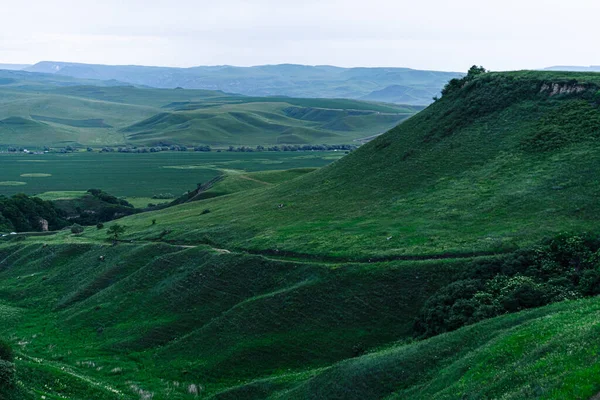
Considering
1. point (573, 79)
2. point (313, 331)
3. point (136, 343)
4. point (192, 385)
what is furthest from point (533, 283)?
point (573, 79)

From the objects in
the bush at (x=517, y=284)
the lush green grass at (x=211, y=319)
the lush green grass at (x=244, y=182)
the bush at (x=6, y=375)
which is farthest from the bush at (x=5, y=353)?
the lush green grass at (x=244, y=182)

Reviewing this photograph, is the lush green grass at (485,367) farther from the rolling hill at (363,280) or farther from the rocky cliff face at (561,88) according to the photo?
the rocky cliff face at (561,88)

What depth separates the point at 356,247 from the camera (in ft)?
197

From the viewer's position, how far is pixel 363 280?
175 ft

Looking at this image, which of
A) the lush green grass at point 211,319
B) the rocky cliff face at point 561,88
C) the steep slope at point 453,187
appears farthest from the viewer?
the rocky cliff face at point 561,88

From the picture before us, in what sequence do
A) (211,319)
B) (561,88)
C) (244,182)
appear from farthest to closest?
(244,182) → (561,88) → (211,319)

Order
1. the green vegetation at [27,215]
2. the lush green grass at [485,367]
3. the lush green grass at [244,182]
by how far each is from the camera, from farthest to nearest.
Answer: the lush green grass at [244,182]
the green vegetation at [27,215]
the lush green grass at [485,367]

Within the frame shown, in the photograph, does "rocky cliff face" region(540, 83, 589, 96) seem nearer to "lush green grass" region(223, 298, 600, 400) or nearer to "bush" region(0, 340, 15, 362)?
"lush green grass" region(223, 298, 600, 400)

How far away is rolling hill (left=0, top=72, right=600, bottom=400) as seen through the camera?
3606cm

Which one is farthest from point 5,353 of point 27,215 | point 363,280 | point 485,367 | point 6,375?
point 27,215

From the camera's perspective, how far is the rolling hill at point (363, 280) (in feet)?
118

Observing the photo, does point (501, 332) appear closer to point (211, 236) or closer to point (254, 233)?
point (254, 233)

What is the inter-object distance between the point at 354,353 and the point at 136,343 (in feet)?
66.1

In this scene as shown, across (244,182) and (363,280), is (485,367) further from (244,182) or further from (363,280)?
(244,182)
